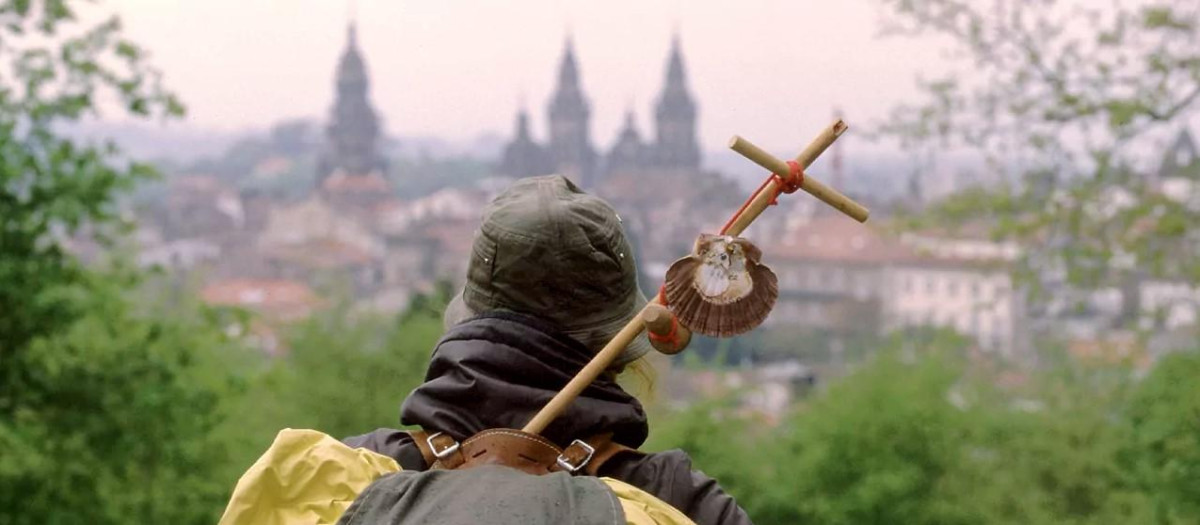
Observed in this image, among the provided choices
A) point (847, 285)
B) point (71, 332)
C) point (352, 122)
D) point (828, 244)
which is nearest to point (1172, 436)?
point (71, 332)

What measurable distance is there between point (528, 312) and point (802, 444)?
2084 centimetres

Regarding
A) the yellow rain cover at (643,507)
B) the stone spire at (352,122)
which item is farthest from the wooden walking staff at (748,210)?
the stone spire at (352,122)

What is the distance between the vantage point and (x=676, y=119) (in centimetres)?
5788

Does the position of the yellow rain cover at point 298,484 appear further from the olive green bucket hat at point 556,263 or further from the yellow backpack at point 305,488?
the olive green bucket hat at point 556,263

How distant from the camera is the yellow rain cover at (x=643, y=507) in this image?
2090mm

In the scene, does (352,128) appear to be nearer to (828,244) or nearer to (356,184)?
(356,184)

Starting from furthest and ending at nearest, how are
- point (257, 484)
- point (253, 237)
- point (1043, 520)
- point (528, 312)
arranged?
1. point (253, 237)
2. point (1043, 520)
3. point (528, 312)
4. point (257, 484)

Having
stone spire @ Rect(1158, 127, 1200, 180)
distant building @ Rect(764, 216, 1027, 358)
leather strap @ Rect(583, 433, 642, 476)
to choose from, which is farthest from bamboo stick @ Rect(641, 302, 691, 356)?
distant building @ Rect(764, 216, 1027, 358)

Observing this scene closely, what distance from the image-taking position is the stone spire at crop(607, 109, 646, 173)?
2250 inches

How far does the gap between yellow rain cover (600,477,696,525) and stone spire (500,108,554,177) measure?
5240 centimetres

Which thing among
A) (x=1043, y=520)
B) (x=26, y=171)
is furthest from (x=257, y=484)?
(x=1043, y=520)

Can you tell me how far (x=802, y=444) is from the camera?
22906 millimetres

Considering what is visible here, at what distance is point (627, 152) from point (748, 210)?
56064mm

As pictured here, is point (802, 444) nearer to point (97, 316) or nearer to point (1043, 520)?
point (1043, 520)
